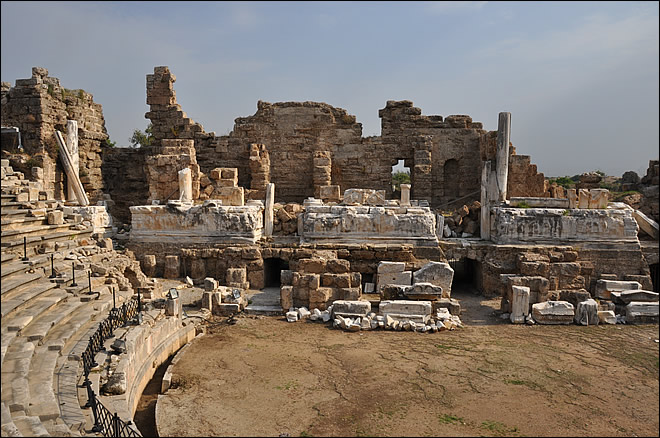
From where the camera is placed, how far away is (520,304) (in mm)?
9789

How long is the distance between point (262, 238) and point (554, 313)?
7.21 m

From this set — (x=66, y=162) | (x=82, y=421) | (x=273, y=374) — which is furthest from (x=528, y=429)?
(x=66, y=162)

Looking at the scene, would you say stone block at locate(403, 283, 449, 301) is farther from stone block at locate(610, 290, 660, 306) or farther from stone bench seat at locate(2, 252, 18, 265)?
stone bench seat at locate(2, 252, 18, 265)

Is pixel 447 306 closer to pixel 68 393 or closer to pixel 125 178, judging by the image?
pixel 68 393

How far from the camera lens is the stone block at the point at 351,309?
9.57 metres

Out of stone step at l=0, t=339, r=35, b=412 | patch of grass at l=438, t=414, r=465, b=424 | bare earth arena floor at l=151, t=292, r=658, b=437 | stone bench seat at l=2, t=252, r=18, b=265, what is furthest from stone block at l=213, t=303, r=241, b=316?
patch of grass at l=438, t=414, r=465, b=424

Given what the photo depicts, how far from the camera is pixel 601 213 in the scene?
11.9 meters

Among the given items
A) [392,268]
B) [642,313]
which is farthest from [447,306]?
[642,313]

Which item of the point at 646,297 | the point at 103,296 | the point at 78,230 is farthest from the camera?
the point at 78,230

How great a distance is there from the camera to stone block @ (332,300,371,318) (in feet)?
31.4

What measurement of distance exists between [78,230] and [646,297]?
12.9m

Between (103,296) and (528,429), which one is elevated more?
(103,296)

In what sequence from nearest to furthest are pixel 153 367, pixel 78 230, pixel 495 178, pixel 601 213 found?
1. pixel 153 367
2. pixel 78 230
3. pixel 601 213
4. pixel 495 178

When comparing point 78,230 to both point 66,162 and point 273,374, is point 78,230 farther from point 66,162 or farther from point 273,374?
point 273,374
